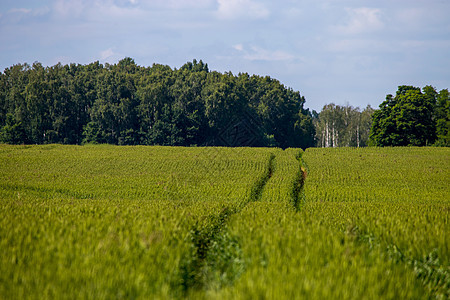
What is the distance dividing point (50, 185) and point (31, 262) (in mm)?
26364

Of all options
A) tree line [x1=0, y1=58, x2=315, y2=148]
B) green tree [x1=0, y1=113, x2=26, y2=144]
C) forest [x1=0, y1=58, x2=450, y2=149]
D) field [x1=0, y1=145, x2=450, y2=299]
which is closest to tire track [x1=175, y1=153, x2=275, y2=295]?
field [x1=0, y1=145, x2=450, y2=299]

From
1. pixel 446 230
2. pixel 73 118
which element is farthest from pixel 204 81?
pixel 446 230

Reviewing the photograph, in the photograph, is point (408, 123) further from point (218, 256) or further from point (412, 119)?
point (218, 256)

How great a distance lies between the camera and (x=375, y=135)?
8412 cm

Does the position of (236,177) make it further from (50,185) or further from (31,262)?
(31,262)

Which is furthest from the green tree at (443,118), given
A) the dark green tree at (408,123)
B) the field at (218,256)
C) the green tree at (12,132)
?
the green tree at (12,132)

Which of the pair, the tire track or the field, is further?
the tire track

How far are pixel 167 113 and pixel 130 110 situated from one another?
854cm

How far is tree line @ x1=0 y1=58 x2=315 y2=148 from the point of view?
89875mm

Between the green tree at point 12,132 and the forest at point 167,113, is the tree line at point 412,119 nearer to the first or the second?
the forest at point 167,113

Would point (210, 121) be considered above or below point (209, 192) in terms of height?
above

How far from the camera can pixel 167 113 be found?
9431cm

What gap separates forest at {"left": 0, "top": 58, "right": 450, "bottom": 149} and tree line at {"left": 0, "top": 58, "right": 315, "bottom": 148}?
0.23 m

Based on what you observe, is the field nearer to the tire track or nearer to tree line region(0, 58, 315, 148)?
the tire track
